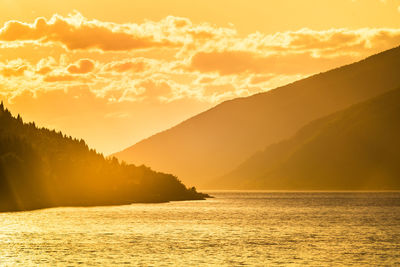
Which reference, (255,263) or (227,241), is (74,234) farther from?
(255,263)

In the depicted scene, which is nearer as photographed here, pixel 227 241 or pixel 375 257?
pixel 375 257

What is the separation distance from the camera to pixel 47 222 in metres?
168

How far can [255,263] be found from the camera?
91.1 m

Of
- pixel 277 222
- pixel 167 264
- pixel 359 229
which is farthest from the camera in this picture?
pixel 277 222

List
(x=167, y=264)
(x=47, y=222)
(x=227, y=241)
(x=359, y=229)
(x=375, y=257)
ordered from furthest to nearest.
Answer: (x=47, y=222) < (x=359, y=229) < (x=227, y=241) < (x=375, y=257) < (x=167, y=264)

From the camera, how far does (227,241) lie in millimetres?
122438

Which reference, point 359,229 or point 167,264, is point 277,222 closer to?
point 359,229

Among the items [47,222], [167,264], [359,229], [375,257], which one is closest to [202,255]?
[167,264]

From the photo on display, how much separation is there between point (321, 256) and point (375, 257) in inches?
313

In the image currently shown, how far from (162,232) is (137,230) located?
6760 mm

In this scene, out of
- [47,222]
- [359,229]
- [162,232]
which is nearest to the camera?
[162,232]

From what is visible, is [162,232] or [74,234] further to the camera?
[162,232]

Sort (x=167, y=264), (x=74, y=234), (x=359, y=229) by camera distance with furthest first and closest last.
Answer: (x=359, y=229) → (x=74, y=234) → (x=167, y=264)

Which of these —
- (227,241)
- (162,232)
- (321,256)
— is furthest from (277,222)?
(321,256)
